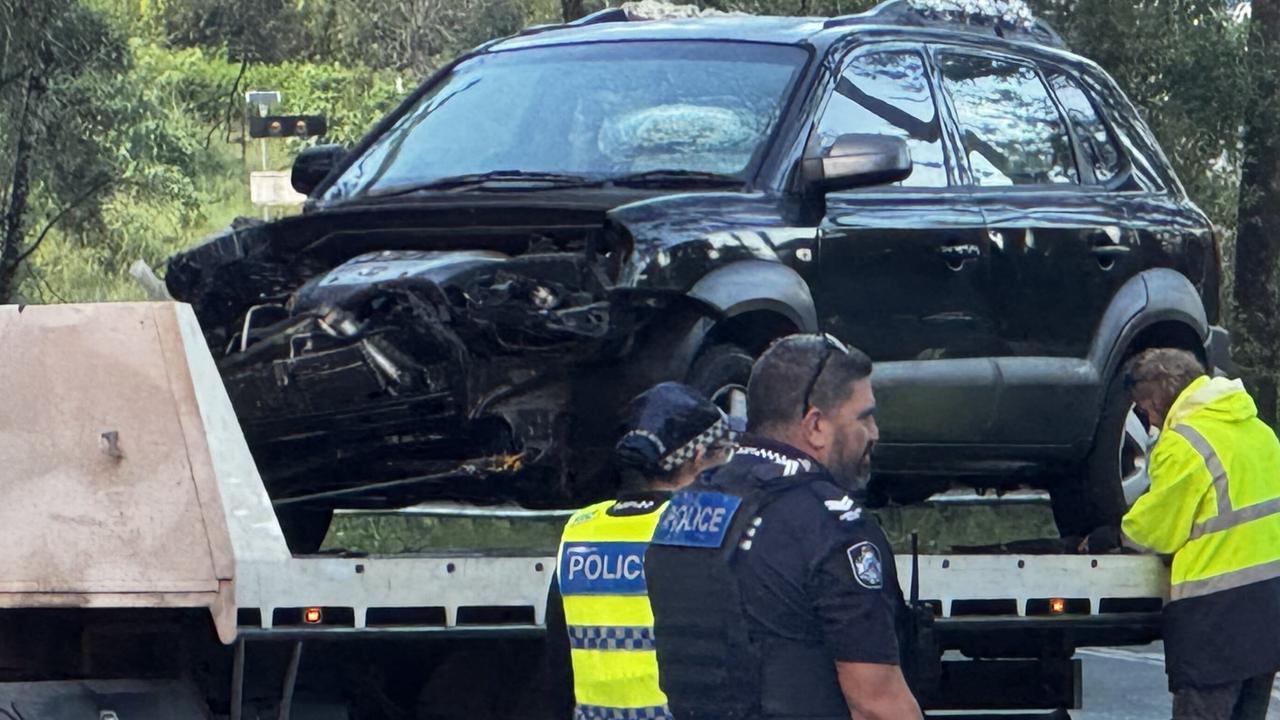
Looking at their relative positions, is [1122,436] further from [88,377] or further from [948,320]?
[88,377]

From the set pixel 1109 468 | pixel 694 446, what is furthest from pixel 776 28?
pixel 694 446

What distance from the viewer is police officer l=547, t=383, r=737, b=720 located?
15.0 ft

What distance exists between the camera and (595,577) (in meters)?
4.64

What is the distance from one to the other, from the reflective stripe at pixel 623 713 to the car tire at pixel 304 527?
298 cm

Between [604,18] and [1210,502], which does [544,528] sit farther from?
[1210,502]

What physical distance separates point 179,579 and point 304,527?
113 inches

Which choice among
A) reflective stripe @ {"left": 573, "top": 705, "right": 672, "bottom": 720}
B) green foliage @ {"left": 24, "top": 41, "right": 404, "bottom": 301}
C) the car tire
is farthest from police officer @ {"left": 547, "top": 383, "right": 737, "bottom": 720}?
green foliage @ {"left": 24, "top": 41, "right": 404, "bottom": 301}

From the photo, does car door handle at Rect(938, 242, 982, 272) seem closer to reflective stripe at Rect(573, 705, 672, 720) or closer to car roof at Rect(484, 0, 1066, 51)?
car roof at Rect(484, 0, 1066, 51)

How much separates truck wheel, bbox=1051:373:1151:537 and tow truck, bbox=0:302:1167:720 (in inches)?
71.6

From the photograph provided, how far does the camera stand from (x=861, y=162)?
6402 millimetres

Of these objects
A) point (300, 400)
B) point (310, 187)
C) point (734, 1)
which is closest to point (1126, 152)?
point (310, 187)

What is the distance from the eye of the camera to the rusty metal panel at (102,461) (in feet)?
16.2

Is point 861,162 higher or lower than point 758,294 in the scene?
higher

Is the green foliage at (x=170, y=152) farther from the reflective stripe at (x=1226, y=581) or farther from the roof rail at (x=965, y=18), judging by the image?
the reflective stripe at (x=1226, y=581)
